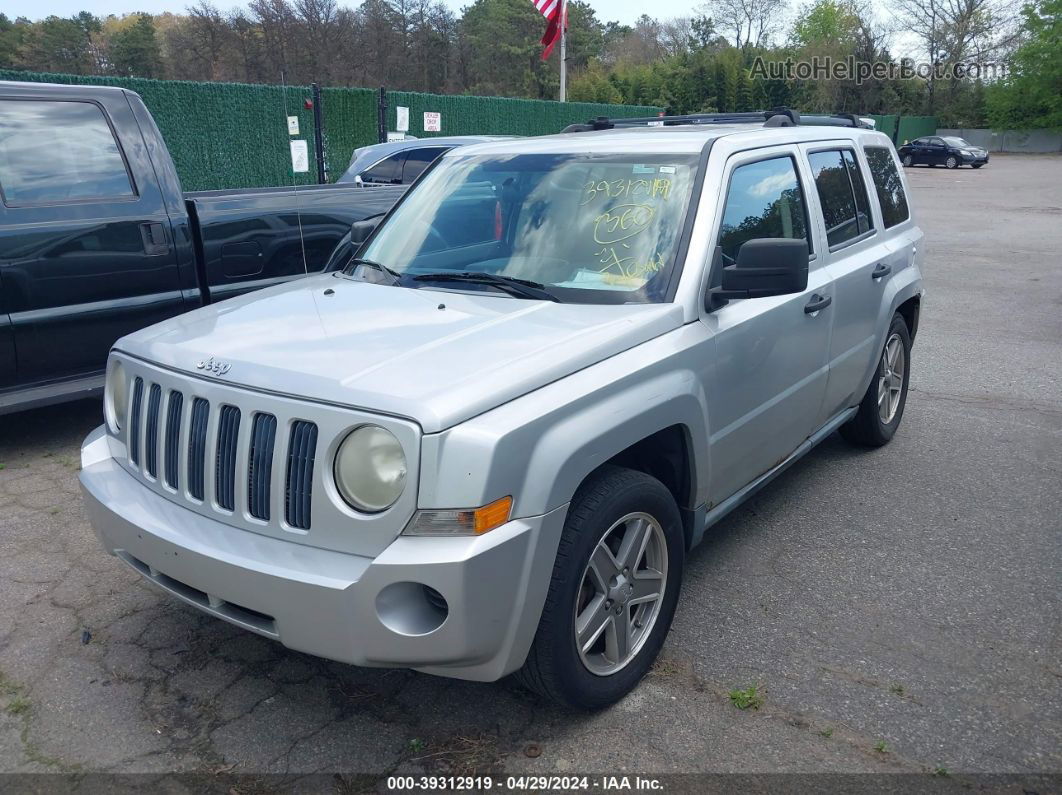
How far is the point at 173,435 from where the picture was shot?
2.84 metres

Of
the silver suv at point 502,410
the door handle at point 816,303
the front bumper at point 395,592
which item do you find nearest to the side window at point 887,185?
the silver suv at point 502,410

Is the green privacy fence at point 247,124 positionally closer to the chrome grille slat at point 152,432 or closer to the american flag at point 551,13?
the american flag at point 551,13

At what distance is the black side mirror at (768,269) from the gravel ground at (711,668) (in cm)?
133

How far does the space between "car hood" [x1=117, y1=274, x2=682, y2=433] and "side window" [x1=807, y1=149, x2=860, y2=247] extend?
1608mm

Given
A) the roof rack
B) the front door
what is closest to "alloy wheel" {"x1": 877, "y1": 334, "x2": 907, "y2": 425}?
the front door

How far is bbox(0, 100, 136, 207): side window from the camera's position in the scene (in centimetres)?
495

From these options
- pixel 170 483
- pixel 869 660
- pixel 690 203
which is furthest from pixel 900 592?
pixel 170 483

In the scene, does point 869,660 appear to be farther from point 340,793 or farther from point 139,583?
point 139,583

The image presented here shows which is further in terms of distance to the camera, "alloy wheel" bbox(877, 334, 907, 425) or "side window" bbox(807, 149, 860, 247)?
"alloy wheel" bbox(877, 334, 907, 425)

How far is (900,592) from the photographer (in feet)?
12.3

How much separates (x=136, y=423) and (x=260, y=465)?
720 millimetres

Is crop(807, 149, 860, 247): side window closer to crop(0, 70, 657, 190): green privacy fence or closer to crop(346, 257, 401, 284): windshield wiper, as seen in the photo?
crop(346, 257, 401, 284): windshield wiper

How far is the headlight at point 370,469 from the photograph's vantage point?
2.40 m

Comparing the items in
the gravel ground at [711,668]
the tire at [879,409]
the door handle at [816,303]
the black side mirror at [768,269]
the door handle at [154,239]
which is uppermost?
the black side mirror at [768,269]
